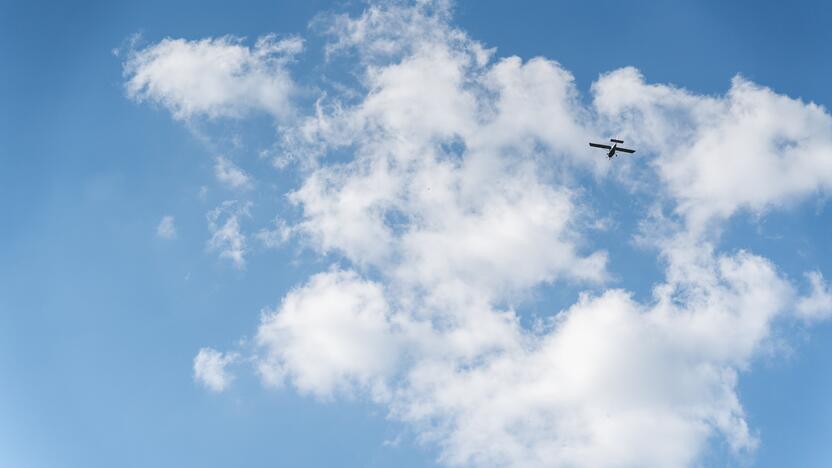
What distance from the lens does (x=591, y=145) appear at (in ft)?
586

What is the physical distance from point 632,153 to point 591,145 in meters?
8.43

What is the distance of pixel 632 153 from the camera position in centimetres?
18000
